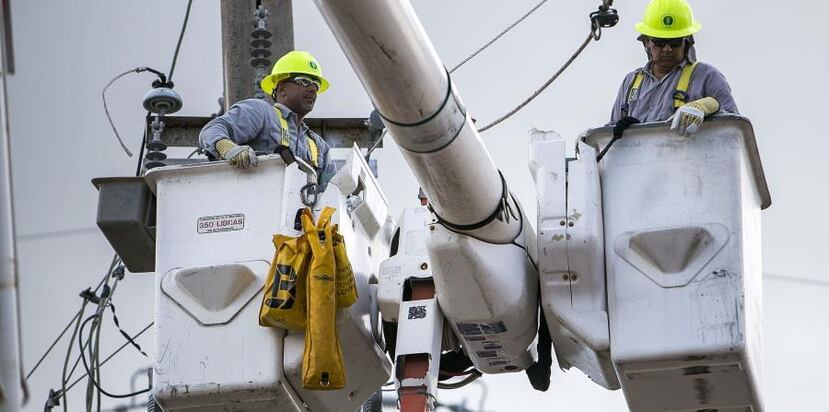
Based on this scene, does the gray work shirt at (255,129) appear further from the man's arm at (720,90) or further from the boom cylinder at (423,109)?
the man's arm at (720,90)

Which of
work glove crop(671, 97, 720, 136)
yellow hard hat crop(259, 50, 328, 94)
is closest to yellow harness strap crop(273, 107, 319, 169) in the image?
yellow hard hat crop(259, 50, 328, 94)

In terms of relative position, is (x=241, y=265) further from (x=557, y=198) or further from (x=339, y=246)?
(x=557, y=198)

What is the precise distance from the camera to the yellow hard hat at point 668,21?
27.0 ft

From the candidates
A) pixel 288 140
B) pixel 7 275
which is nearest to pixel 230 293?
pixel 288 140

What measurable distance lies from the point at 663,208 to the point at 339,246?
1470mm

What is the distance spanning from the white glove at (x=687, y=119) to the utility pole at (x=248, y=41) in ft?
16.7

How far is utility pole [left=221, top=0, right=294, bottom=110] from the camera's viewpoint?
12.1 metres

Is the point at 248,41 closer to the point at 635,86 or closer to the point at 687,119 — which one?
the point at 635,86

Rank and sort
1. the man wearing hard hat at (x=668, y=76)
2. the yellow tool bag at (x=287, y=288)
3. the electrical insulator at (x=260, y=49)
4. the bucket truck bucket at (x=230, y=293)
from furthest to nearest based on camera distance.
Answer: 1. the electrical insulator at (x=260, y=49)
2. the man wearing hard hat at (x=668, y=76)
3. the bucket truck bucket at (x=230, y=293)
4. the yellow tool bag at (x=287, y=288)

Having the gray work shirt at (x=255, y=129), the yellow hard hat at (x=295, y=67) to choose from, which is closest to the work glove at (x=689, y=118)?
the gray work shirt at (x=255, y=129)

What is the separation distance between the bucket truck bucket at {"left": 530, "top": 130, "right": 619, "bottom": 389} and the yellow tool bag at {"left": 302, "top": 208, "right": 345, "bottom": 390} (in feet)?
3.17

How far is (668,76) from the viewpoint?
810 centimetres

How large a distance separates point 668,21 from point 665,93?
1.63ft

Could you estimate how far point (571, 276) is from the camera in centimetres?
743
